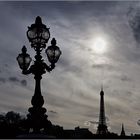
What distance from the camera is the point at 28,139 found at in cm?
1436

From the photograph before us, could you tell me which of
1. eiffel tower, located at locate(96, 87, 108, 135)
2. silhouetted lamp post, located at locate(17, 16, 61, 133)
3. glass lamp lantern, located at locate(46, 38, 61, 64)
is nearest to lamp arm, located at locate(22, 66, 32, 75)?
silhouetted lamp post, located at locate(17, 16, 61, 133)

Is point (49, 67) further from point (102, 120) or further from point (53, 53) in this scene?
point (102, 120)

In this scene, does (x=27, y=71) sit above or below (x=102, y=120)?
below

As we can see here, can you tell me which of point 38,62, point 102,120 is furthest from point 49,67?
point 102,120

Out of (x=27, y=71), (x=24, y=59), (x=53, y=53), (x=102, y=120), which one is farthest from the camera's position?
(x=102, y=120)

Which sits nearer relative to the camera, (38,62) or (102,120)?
(38,62)

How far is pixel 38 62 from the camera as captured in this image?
1830 centimetres

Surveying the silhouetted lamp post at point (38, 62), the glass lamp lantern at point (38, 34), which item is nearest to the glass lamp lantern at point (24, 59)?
the silhouetted lamp post at point (38, 62)

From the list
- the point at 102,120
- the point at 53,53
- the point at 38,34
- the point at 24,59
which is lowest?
the point at 24,59

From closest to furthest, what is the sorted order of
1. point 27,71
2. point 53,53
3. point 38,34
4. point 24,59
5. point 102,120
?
point 38,34 < point 27,71 < point 53,53 < point 24,59 < point 102,120

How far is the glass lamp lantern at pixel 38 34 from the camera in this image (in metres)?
18.3

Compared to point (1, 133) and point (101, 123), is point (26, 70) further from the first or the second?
point (101, 123)

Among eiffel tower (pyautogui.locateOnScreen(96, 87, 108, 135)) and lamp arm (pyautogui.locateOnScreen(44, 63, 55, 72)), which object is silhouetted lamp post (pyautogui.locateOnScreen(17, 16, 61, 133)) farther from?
eiffel tower (pyautogui.locateOnScreen(96, 87, 108, 135))

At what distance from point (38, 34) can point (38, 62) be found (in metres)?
1.16
